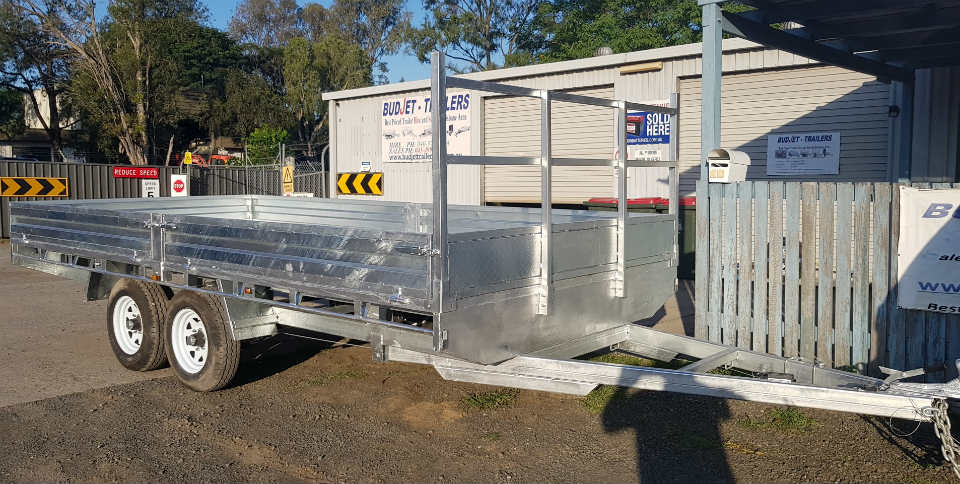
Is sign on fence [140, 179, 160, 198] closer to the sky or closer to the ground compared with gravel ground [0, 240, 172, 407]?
closer to the sky

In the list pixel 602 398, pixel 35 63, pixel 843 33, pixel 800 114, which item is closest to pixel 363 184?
pixel 800 114

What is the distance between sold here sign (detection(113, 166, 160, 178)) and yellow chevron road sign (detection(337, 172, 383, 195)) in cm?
561

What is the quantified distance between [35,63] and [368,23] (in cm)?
2337

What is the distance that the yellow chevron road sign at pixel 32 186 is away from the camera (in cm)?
1717

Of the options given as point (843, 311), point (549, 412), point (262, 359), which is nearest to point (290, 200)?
point (262, 359)

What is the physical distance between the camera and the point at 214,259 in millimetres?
5969

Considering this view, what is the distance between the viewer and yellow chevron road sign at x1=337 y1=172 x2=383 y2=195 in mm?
17641

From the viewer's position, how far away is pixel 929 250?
19.4 feet

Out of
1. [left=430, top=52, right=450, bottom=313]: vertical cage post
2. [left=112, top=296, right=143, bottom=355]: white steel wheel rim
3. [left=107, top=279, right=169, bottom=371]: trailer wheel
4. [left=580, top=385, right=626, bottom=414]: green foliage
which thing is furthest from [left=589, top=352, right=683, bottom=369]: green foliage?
[left=112, top=296, right=143, bottom=355]: white steel wheel rim

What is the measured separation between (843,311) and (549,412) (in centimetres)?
245

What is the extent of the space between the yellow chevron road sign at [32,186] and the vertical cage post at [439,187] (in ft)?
51.8

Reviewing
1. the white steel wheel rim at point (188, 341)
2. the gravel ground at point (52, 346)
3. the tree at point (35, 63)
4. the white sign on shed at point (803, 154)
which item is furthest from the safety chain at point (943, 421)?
the tree at point (35, 63)

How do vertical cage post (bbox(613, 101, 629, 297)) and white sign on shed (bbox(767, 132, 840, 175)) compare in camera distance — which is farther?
white sign on shed (bbox(767, 132, 840, 175))

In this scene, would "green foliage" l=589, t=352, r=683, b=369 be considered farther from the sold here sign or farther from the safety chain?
the sold here sign
